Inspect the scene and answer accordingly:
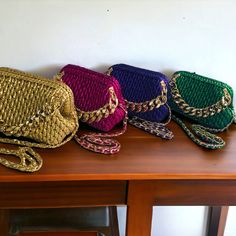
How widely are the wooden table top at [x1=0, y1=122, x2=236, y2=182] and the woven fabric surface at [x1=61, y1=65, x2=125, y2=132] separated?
47mm

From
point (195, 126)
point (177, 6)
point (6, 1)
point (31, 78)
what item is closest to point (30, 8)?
point (6, 1)

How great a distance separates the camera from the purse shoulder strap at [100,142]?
78 cm

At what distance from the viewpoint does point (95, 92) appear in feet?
2.71

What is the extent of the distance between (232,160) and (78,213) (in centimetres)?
46

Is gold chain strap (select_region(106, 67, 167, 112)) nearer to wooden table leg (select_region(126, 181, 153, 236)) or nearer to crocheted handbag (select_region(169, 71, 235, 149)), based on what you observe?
crocheted handbag (select_region(169, 71, 235, 149))

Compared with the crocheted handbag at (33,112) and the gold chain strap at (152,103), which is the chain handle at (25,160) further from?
the gold chain strap at (152,103)

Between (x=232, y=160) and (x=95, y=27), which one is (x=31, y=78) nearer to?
(x=95, y=27)

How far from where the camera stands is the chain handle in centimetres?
70

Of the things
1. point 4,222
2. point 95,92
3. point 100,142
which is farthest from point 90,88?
point 4,222

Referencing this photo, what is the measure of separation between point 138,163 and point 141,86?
20cm

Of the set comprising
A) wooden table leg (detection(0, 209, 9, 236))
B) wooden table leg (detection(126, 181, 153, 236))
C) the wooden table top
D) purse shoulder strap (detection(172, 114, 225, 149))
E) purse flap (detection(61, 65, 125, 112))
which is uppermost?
purse flap (detection(61, 65, 125, 112))

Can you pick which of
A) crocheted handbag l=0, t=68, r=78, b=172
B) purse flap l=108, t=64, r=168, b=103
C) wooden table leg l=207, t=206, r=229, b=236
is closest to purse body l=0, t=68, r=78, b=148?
crocheted handbag l=0, t=68, r=78, b=172

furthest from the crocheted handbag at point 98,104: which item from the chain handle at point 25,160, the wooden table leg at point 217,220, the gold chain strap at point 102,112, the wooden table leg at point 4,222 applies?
the wooden table leg at point 217,220

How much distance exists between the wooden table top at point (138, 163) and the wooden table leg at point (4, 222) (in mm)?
318
